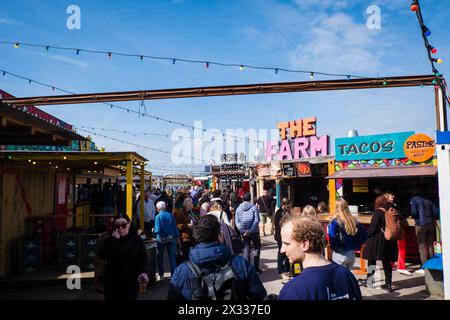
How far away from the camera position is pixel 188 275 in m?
2.27

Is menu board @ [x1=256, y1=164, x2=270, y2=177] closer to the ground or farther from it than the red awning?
farther from it

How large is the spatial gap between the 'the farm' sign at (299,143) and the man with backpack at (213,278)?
12.0 metres

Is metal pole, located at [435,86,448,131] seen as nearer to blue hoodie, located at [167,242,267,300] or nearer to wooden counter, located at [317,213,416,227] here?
wooden counter, located at [317,213,416,227]

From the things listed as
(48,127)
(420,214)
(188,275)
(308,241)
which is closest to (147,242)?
(48,127)

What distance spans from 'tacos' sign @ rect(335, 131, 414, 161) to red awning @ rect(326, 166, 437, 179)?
1.40 feet

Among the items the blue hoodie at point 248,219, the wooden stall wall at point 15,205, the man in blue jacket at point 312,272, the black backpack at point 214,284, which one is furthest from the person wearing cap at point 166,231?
the man in blue jacket at point 312,272

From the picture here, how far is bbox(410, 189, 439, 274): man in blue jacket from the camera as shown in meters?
6.81

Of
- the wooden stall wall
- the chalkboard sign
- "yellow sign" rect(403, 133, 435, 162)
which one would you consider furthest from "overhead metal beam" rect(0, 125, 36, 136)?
the chalkboard sign

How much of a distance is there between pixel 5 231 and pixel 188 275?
5907 mm

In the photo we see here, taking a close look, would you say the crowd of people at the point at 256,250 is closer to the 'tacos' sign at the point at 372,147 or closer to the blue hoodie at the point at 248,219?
the blue hoodie at the point at 248,219

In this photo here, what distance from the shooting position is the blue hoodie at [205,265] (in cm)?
228

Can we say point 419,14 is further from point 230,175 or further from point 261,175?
point 230,175

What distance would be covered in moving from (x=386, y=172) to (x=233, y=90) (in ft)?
18.0
